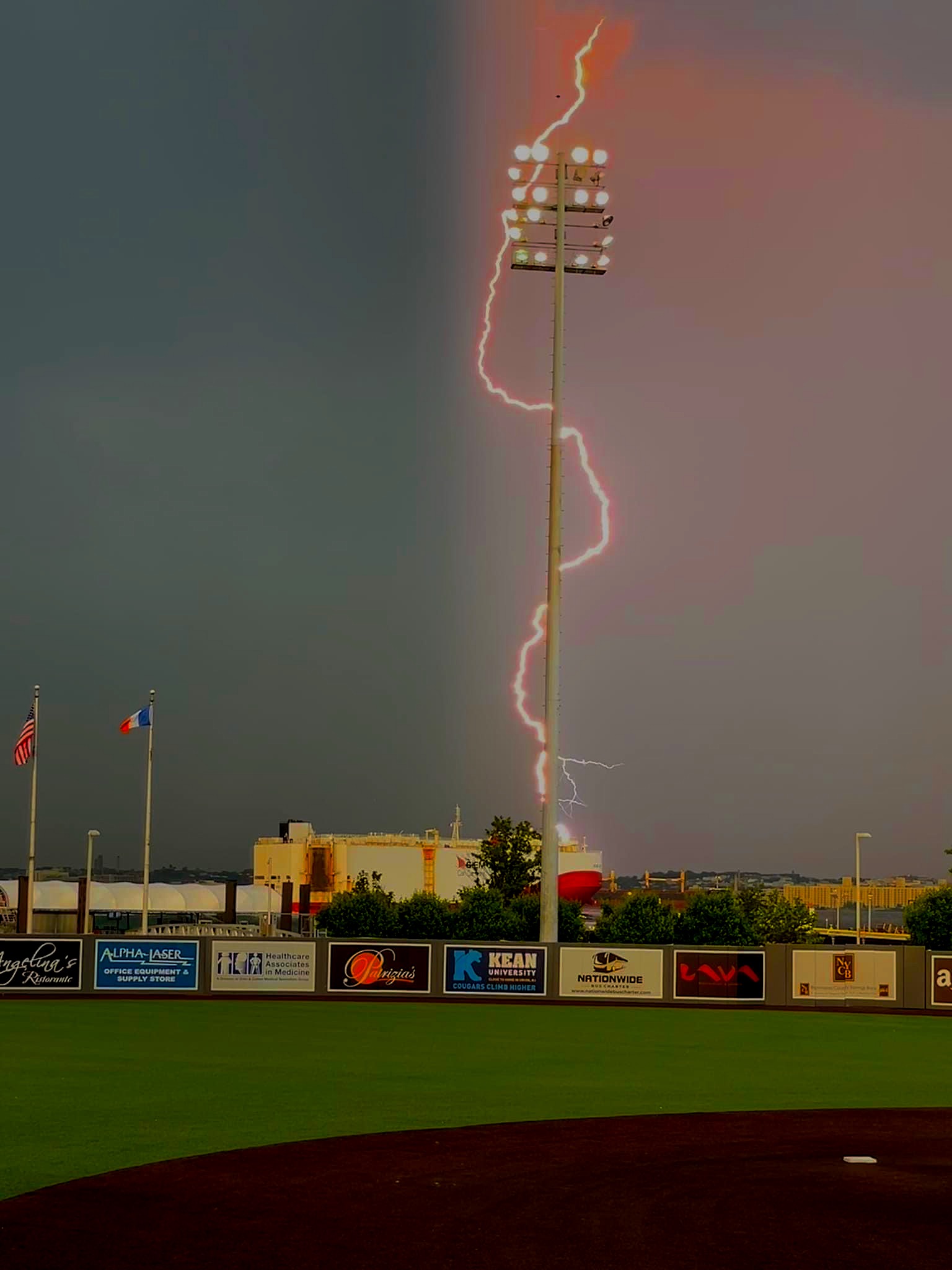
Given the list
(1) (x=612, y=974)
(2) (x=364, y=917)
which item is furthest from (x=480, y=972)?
(2) (x=364, y=917)

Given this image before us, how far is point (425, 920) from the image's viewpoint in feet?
200

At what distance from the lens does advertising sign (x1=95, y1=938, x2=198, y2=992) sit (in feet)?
124

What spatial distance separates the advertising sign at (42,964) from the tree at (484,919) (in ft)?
70.2

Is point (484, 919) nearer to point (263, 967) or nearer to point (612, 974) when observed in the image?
point (612, 974)

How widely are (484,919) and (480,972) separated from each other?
64.2 ft

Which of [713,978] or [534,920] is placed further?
[534,920]

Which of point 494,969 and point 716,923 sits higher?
point 716,923

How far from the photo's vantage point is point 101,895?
11162cm

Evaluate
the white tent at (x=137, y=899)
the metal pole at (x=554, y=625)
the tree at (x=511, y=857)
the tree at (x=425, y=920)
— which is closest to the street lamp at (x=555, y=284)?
the metal pole at (x=554, y=625)

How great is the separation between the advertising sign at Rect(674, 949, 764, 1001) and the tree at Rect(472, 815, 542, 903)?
3837 cm

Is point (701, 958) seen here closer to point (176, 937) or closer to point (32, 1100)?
point (176, 937)

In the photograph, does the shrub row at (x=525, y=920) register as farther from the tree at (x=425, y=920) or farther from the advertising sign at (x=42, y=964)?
the advertising sign at (x=42, y=964)

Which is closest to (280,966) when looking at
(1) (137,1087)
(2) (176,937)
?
(2) (176,937)

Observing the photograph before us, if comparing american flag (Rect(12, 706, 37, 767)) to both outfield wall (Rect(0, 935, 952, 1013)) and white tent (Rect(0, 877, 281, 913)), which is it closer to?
outfield wall (Rect(0, 935, 952, 1013))
